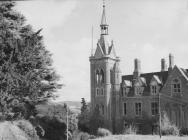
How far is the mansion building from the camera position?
39438mm

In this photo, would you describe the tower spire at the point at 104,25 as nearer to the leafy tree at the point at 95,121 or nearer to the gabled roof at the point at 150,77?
the gabled roof at the point at 150,77

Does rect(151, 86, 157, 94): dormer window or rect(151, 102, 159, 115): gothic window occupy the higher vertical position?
rect(151, 86, 157, 94): dormer window

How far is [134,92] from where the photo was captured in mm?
43812

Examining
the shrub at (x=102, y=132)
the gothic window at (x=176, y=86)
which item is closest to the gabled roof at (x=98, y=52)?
the shrub at (x=102, y=132)

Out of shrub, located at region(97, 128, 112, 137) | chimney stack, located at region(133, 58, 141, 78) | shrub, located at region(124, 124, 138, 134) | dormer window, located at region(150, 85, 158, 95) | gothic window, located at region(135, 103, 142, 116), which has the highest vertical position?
chimney stack, located at region(133, 58, 141, 78)

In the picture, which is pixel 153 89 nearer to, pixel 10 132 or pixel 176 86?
pixel 176 86

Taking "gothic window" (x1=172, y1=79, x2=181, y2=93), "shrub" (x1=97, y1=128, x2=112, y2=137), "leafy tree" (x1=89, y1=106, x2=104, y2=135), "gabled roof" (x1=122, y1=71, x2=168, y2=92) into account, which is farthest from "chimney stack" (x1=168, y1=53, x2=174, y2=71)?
"shrub" (x1=97, y1=128, x2=112, y2=137)

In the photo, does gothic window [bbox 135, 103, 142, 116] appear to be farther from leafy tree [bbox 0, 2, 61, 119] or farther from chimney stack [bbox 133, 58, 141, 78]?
leafy tree [bbox 0, 2, 61, 119]

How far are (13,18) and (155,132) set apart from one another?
22559 mm

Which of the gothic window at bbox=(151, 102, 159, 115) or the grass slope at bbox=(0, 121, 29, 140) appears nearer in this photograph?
the grass slope at bbox=(0, 121, 29, 140)

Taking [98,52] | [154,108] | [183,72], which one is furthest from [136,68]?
[183,72]

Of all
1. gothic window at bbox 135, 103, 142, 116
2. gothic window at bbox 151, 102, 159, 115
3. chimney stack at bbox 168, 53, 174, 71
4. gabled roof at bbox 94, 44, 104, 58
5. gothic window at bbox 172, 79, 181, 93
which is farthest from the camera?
gabled roof at bbox 94, 44, 104, 58

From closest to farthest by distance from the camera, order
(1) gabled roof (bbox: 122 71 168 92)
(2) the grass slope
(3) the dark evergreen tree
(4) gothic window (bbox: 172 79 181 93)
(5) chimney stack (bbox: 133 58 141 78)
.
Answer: (2) the grass slope < (4) gothic window (bbox: 172 79 181 93) < (3) the dark evergreen tree < (1) gabled roof (bbox: 122 71 168 92) < (5) chimney stack (bbox: 133 58 141 78)

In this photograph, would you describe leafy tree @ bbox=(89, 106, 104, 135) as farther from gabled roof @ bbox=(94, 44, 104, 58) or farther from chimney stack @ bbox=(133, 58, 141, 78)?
gabled roof @ bbox=(94, 44, 104, 58)
